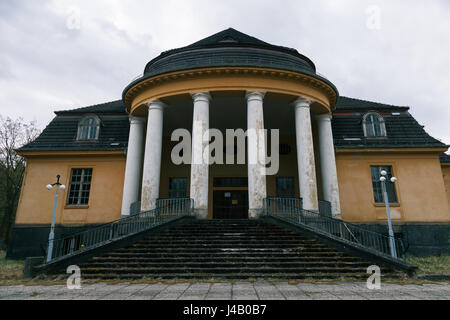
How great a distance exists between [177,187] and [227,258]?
11157 mm

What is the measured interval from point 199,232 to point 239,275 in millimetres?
3344

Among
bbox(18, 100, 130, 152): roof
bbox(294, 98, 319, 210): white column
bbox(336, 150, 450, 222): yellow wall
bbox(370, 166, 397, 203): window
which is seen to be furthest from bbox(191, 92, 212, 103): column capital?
bbox(370, 166, 397, 203): window

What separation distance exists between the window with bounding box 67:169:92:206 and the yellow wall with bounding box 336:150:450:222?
55.1ft

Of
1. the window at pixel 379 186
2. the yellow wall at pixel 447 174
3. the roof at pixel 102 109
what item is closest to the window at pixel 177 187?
the roof at pixel 102 109

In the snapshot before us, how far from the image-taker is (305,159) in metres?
13.8

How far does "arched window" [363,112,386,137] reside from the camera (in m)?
17.7

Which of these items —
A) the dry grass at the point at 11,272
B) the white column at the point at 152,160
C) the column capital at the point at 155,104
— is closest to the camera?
the dry grass at the point at 11,272

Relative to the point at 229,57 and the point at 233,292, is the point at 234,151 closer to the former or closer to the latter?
the point at 229,57

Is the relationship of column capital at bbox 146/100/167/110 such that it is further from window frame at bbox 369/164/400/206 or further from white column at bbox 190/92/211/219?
window frame at bbox 369/164/400/206

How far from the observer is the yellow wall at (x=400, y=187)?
52.7 feet

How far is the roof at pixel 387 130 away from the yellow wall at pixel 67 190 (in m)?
15.0

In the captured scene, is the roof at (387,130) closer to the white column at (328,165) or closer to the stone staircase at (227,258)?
the white column at (328,165)

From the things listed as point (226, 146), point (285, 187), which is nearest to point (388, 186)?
point (285, 187)

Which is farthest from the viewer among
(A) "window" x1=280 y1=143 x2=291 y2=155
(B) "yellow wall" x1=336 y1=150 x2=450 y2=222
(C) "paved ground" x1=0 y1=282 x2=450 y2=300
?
(A) "window" x1=280 y1=143 x2=291 y2=155
